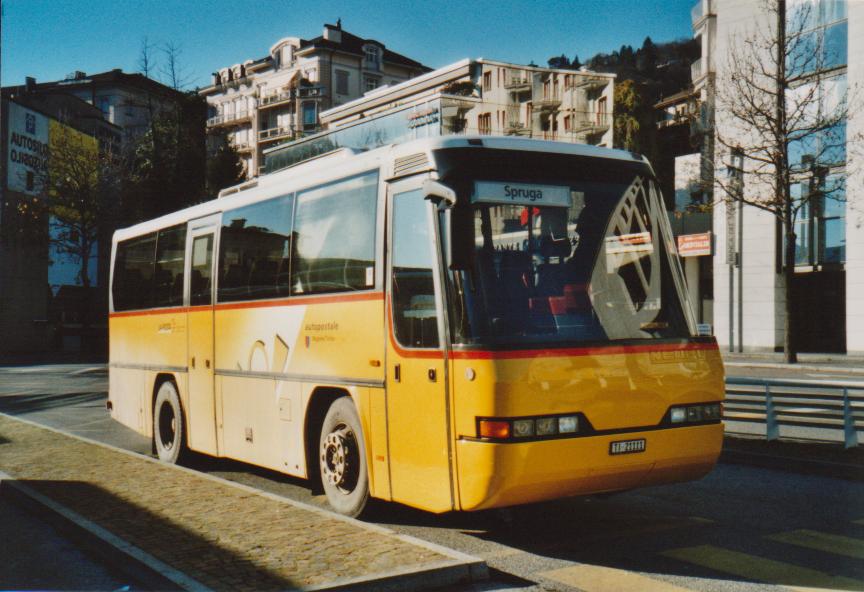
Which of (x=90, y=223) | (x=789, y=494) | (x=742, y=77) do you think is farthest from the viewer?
(x=90, y=223)

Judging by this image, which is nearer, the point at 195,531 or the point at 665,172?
the point at 195,531

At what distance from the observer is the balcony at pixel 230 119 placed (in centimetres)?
5300

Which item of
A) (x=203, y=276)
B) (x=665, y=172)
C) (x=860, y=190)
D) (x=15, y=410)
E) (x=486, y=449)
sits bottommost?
(x=15, y=410)

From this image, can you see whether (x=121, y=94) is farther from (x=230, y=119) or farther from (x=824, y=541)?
(x=824, y=541)

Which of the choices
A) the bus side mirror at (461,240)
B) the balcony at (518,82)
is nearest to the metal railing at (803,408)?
the bus side mirror at (461,240)

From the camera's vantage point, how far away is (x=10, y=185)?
48.7 meters

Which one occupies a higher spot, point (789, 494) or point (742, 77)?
point (742, 77)

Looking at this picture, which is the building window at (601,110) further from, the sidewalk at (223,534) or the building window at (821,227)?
the sidewalk at (223,534)

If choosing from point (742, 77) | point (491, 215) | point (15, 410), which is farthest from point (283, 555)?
point (742, 77)

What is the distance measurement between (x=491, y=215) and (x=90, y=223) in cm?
4311

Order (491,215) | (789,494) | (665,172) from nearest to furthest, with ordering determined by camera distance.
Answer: (491,215)
(789,494)
(665,172)

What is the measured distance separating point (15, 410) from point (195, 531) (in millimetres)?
14467

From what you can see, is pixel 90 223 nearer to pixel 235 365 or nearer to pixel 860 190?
pixel 860 190

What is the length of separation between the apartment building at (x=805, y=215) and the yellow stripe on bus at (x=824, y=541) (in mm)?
22755
